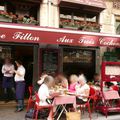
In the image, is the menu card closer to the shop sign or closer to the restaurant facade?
the restaurant facade

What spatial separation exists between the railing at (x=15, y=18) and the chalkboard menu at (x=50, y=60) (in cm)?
132

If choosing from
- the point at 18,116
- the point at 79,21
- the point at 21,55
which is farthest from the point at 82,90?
the point at 79,21

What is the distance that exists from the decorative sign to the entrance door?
2.51 m

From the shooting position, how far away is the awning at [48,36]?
8586 millimetres

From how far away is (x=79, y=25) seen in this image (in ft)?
42.0

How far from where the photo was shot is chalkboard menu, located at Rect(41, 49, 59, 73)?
11.9 metres

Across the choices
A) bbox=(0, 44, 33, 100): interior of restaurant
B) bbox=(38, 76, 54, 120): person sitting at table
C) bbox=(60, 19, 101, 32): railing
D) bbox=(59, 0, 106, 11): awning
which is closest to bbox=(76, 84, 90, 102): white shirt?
bbox=(38, 76, 54, 120): person sitting at table

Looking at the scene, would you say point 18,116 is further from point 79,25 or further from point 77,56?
point 79,25

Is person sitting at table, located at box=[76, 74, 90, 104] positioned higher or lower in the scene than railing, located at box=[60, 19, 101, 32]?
lower

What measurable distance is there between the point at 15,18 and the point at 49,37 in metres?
2.60

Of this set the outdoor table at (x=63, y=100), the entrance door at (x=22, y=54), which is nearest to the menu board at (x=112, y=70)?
the outdoor table at (x=63, y=100)

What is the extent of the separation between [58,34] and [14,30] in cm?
154

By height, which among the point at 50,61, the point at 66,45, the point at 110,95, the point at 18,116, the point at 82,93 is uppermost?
the point at 66,45

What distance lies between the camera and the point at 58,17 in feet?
41.4
